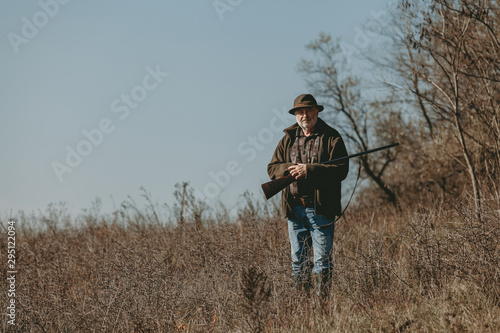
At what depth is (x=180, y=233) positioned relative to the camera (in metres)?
8.25

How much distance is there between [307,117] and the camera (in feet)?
15.7

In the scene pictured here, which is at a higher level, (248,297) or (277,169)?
(277,169)

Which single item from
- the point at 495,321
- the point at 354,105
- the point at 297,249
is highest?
the point at 354,105

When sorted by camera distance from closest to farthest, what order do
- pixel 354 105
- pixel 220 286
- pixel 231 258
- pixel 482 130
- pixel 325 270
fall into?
pixel 325 270 → pixel 220 286 → pixel 231 258 → pixel 482 130 → pixel 354 105

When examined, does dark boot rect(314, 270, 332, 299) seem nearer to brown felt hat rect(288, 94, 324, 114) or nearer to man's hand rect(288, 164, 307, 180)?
man's hand rect(288, 164, 307, 180)

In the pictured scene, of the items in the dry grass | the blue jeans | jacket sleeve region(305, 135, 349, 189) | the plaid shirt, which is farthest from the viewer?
the plaid shirt

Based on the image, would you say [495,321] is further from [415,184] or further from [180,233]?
[415,184]

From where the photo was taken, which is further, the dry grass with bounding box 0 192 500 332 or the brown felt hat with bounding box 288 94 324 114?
the brown felt hat with bounding box 288 94 324 114

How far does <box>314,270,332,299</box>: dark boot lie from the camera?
449 cm

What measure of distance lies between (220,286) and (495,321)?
2.72 metres

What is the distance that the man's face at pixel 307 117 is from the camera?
4.79 meters

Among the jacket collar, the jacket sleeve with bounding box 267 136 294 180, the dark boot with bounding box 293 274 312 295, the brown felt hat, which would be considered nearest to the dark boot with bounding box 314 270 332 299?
the dark boot with bounding box 293 274 312 295

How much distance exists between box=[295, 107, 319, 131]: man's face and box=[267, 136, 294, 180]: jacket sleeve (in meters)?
0.27

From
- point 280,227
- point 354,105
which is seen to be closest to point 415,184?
point 354,105
